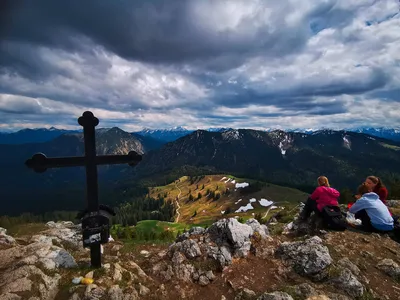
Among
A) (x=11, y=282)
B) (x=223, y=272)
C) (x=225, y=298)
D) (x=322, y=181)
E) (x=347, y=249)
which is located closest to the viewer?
A: (x=11, y=282)

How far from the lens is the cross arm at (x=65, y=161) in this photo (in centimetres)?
1057

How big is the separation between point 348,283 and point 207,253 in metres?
6.63

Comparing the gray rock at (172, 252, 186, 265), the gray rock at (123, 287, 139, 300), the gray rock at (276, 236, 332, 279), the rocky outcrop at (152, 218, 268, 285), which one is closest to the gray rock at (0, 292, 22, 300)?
the gray rock at (123, 287, 139, 300)

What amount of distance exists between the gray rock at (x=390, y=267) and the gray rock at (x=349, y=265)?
1519 millimetres

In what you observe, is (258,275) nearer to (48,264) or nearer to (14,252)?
(48,264)

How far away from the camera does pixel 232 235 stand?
555 inches

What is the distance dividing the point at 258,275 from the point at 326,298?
118 inches

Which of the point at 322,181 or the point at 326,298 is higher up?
the point at 322,181

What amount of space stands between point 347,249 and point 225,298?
7.74 metres

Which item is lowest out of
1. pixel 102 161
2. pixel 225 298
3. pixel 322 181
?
pixel 225 298

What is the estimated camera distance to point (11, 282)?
964 cm

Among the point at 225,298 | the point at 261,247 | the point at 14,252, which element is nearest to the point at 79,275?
the point at 14,252

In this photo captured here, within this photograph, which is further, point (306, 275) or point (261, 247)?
point (261, 247)

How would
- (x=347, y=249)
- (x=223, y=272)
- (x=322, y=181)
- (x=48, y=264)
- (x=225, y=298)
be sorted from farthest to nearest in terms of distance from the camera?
1. (x=322, y=181)
2. (x=347, y=249)
3. (x=223, y=272)
4. (x=48, y=264)
5. (x=225, y=298)
